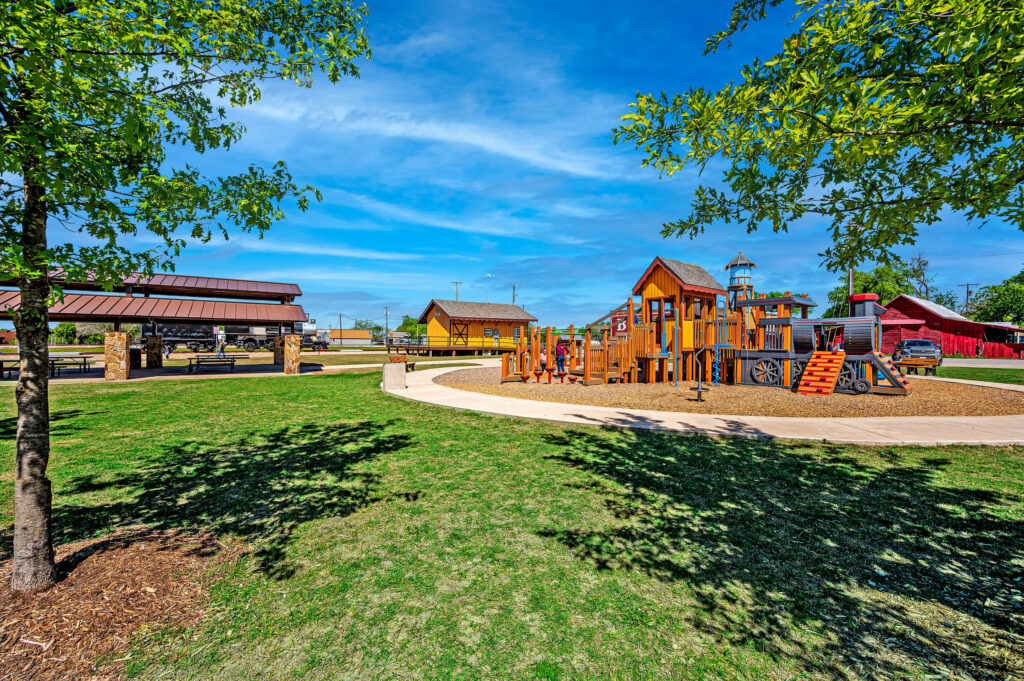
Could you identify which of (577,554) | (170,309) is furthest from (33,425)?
(170,309)

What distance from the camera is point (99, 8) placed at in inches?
96.9

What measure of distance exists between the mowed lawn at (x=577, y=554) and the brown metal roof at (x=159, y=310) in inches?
619

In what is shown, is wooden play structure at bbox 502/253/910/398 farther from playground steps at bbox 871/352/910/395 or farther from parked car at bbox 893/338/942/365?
parked car at bbox 893/338/942/365

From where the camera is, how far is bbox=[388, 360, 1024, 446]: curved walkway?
7.23 metres

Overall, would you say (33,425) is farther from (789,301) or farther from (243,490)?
(789,301)

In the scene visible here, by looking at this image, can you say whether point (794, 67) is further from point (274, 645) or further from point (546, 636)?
point (274, 645)

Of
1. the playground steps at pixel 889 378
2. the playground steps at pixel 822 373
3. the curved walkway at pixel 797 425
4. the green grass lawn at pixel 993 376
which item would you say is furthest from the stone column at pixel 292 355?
the green grass lawn at pixel 993 376

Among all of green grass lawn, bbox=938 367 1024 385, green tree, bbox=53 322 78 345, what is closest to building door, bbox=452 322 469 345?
green grass lawn, bbox=938 367 1024 385

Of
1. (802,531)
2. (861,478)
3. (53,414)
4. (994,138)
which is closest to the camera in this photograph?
(994,138)

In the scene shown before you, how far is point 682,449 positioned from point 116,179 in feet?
24.3

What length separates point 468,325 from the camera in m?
43.3

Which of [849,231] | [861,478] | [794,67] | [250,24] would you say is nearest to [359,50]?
[250,24]

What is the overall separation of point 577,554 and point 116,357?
22.6 meters

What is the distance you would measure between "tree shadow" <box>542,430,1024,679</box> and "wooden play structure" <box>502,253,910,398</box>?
8982 mm
